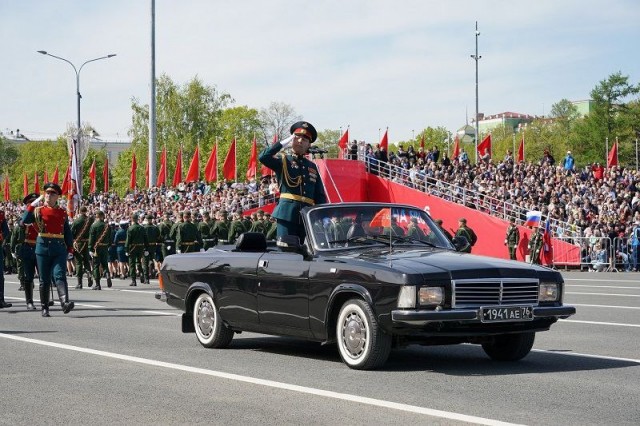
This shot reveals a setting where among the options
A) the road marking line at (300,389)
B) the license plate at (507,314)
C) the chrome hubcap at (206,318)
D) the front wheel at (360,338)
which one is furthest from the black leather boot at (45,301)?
the license plate at (507,314)

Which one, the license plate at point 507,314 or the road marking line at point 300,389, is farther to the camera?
the license plate at point 507,314

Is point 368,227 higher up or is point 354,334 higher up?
point 368,227

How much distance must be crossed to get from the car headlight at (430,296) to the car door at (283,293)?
1472 mm

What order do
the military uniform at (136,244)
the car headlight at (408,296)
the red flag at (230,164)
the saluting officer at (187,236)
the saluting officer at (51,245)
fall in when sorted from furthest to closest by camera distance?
the red flag at (230,164)
the military uniform at (136,244)
the saluting officer at (187,236)
the saluting officer at (51,245)
the car headlight at (408,296)

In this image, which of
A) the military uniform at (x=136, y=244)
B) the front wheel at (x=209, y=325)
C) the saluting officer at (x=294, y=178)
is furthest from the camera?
the military uniform at (x=136, y=244)

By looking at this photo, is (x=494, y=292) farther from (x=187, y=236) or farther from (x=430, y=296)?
(x=187, y=236)

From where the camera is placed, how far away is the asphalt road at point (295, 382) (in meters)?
7.34

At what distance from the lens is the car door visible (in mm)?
10289

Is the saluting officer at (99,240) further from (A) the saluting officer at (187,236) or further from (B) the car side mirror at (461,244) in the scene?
(B) the car side mirror at (461,244)

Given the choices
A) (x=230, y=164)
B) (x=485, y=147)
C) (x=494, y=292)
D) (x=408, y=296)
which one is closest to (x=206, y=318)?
(x=408, y=296)

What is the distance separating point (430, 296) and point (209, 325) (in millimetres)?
3465

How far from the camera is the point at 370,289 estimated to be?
9383mm

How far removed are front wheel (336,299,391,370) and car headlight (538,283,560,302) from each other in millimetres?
1518

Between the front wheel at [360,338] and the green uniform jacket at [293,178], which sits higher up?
the green uniform jacket at [293,178]
